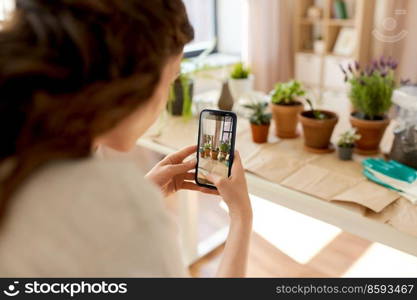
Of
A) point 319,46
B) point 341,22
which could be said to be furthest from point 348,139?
point 319,46

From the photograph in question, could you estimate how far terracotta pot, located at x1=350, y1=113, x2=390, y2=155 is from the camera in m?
1.26

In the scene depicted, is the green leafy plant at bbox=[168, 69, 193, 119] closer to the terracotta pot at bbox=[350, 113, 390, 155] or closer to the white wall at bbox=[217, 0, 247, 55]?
the terracotta pot at bbox=[350, 113, 390, 155]

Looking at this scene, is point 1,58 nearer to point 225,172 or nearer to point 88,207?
point 88,207

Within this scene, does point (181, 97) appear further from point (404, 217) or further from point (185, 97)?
point (404, 217)

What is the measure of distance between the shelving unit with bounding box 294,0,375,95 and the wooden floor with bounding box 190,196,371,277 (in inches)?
53.0

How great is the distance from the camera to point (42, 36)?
0.46 metres

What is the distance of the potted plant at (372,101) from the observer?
1260 millimetres

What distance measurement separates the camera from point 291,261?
2049 mm

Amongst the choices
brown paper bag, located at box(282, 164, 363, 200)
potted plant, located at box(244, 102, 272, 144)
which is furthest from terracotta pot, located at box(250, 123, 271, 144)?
brown paper bag, located at box(282, 164, 363, 200)

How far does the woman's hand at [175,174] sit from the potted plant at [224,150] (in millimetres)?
71

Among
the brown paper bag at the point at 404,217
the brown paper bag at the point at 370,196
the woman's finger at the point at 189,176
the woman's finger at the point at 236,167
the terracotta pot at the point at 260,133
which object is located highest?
the woman's finger at the point at 236,167

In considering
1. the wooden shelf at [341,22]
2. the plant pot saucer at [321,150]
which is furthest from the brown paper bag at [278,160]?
the wooden shelf at [341,22]

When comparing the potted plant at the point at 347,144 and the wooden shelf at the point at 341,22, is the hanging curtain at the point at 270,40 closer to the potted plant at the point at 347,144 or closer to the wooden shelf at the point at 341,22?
the wooden shelf at the point at 341,22

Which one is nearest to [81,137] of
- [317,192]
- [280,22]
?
[317,192]
